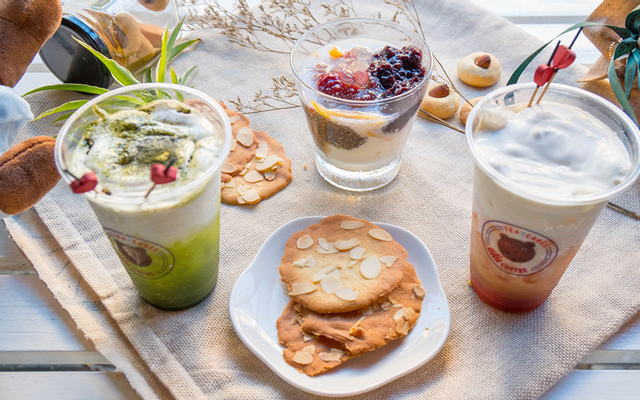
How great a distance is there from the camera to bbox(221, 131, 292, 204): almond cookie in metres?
1.58

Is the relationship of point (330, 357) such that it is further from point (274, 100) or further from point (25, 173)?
point (274, 100)

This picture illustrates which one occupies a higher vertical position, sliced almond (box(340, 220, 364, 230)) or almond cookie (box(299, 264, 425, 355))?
sliced almond (box(340, 220, 364, 230))

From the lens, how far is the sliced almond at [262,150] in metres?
1.69

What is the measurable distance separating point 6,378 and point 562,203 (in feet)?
3.97

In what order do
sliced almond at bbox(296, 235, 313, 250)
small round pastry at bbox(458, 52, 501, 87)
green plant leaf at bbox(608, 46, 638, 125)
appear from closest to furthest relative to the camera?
1. sliced almond at bbox(296, 235, 313, 250)
2. green plant leaf at bbox(608, 46, 638, 125)
3. small round pastry at bbox(458, 52, 501, 87)

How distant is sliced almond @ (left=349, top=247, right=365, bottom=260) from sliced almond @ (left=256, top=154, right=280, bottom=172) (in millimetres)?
429

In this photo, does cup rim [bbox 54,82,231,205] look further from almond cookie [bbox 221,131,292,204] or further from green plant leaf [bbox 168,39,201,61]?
green plant leaf [bbox 168,39,201,61]

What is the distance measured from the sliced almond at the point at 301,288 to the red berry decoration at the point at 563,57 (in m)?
0.70

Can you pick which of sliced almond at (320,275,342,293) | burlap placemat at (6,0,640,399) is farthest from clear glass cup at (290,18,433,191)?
sliced almond at (320,275,342,293)

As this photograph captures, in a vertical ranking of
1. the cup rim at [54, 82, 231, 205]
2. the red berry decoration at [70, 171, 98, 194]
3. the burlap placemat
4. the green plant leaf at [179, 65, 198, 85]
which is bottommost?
the burlap placemat

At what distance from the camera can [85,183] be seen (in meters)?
0.97

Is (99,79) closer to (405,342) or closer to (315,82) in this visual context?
(315,82)

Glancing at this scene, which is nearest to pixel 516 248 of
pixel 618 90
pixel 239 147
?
pixel 618 90

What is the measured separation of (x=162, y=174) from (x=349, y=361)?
0.57 metres
